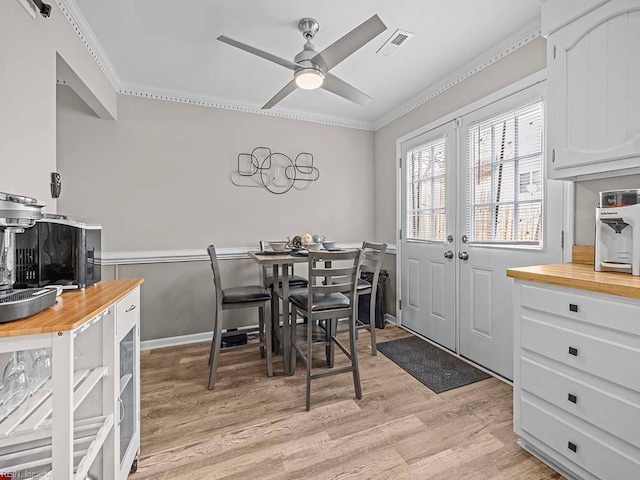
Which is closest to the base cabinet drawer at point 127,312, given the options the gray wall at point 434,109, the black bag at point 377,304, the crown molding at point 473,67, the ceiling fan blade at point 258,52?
the ceiling fan blade at point 258,52

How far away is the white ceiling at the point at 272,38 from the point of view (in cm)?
194

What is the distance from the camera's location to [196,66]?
8.66ft

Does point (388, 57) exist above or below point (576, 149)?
above

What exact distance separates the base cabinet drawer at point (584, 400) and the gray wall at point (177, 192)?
8.41ft

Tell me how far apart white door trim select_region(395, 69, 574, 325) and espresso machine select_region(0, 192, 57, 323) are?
265 centimetres

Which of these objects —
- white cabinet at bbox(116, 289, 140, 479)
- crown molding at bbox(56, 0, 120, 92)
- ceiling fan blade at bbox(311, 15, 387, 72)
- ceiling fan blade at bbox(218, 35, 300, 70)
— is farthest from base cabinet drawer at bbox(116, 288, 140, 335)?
crown molding at bbox(56, 0, 120, 92)

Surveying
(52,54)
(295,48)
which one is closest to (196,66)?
(295,48)

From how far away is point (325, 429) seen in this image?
182cm

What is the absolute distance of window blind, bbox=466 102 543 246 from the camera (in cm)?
219

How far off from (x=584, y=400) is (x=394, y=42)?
2434mm

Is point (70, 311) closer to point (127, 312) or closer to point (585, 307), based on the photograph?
point (127, 312)

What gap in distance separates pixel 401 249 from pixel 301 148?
1.65m

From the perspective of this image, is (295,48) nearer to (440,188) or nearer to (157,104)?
(157,104)

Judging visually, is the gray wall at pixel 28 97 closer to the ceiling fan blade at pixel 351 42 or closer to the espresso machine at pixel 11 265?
the espresso machine at pixel 11 265
